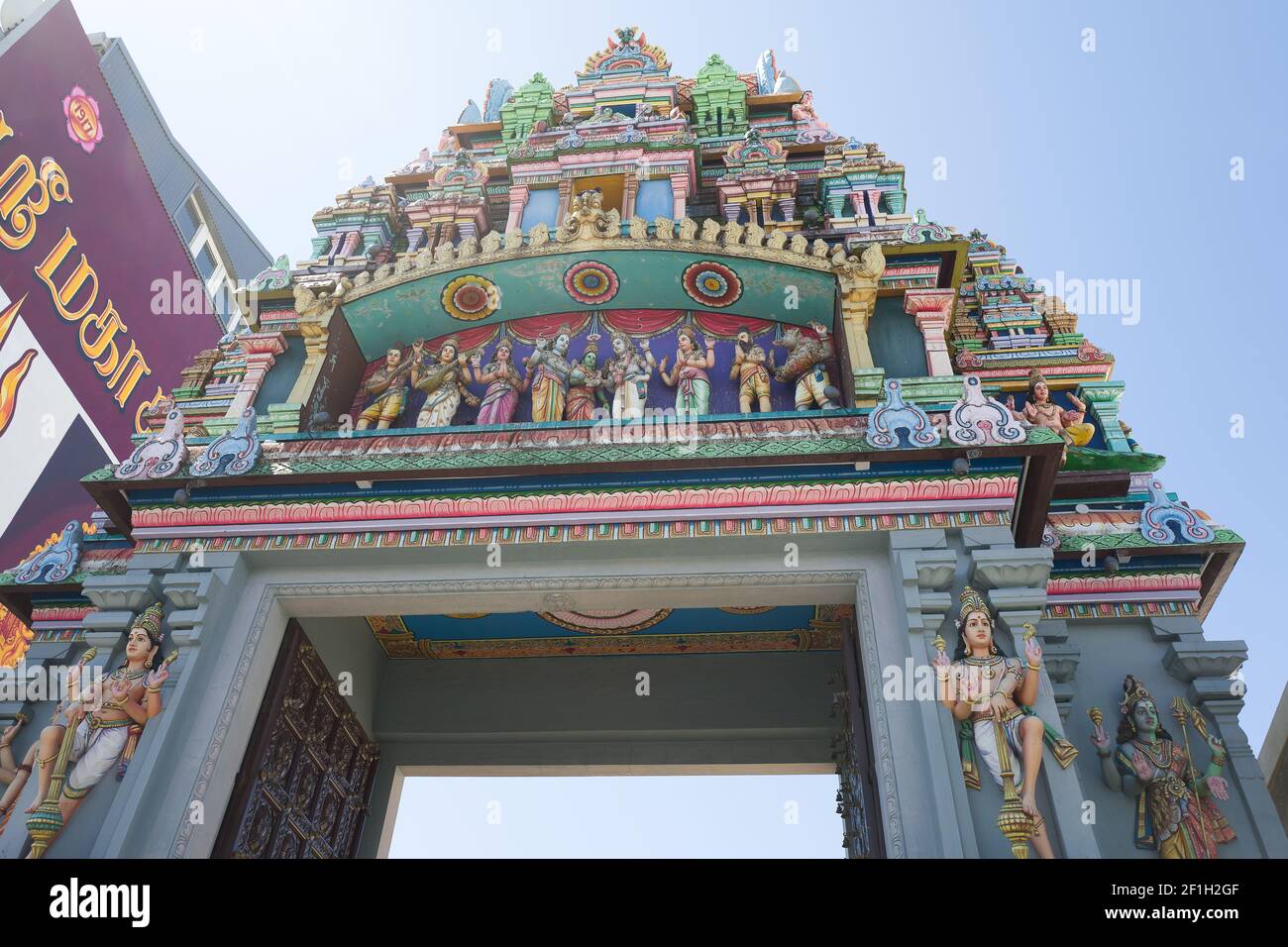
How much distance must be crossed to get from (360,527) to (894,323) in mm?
4731

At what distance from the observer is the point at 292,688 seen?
26.2ft

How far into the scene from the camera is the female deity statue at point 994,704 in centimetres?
577

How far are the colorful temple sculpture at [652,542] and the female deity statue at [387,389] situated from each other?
33 millimetres

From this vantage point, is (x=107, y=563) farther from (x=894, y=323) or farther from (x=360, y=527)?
(x=894, y=323)

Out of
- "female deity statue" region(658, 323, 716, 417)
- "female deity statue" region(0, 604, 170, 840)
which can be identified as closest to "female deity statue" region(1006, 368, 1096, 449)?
"female deity statue" region(658, 323, 716, 417)

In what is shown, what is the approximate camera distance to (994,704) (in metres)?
6.00

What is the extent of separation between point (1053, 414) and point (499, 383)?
479 cm

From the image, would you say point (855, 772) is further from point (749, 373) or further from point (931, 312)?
point (931, 312)

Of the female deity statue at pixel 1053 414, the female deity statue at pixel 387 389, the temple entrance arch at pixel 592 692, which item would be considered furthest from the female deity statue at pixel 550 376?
the female deity statue at pixel 1053 414

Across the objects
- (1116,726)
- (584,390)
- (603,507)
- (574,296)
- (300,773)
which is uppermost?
(574,296)

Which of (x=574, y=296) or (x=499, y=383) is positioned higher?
(x=574, y=296)

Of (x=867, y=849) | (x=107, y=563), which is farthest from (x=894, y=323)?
(x=107, y=563)

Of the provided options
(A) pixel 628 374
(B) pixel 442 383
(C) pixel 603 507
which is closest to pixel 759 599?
(C) pixel 603 507

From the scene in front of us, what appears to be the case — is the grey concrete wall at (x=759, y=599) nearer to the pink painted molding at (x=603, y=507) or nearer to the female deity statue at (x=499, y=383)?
the pink painted molding at (x=603, y=507)
